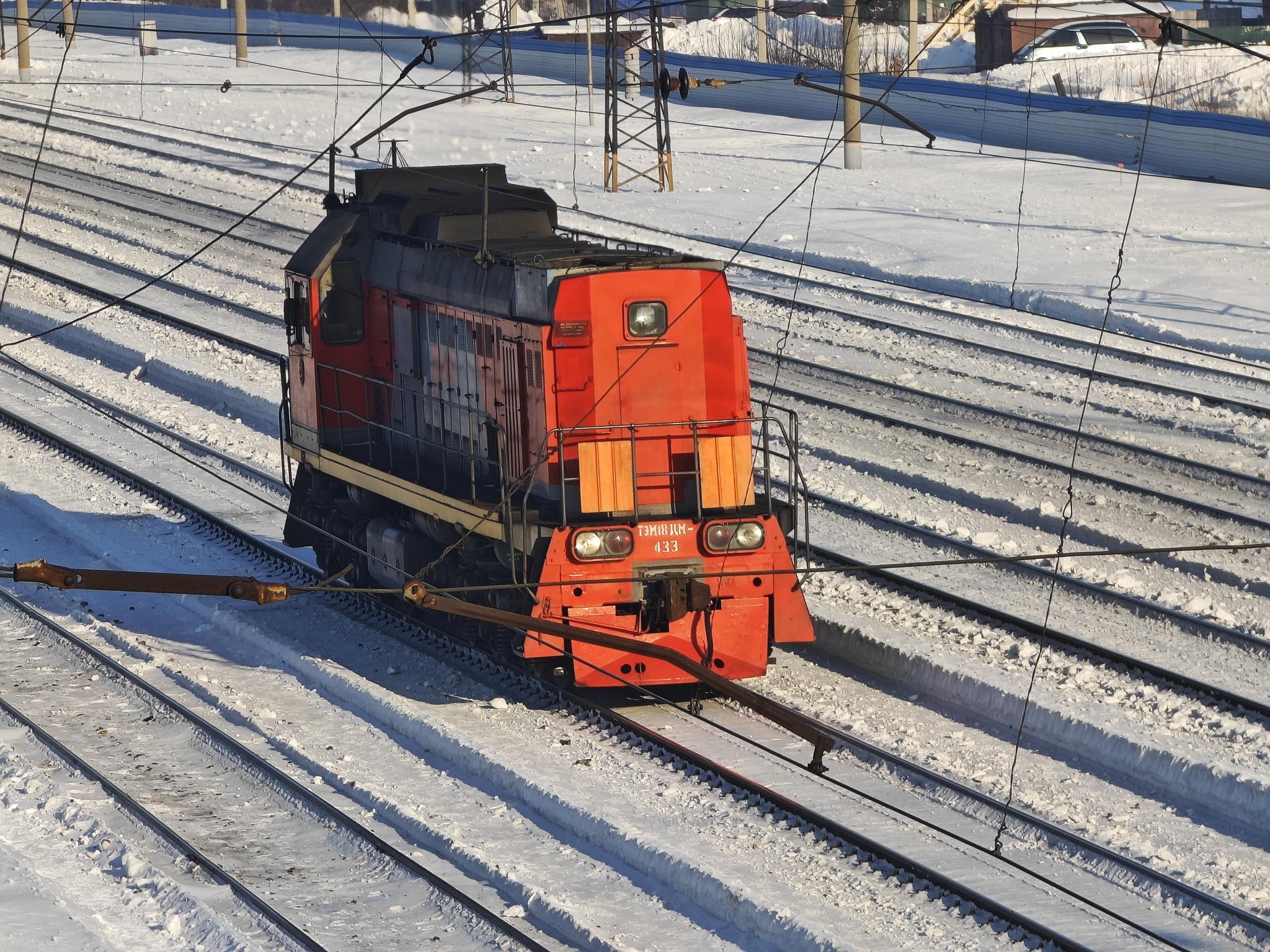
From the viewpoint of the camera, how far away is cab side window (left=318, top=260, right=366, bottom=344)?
51.3 feet

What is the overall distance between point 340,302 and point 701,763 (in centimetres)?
622

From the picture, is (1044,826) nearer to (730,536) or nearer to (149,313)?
(730,536)

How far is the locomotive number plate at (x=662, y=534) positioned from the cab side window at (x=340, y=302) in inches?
177

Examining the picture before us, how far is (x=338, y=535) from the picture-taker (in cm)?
1652

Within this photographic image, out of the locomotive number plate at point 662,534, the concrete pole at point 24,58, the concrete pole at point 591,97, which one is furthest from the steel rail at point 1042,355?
the concrete pole at point 24,58

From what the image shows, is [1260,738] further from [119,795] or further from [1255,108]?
[1255,108]

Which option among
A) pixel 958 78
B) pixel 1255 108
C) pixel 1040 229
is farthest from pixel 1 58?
pixel 1255 108

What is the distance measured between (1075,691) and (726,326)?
4.02m

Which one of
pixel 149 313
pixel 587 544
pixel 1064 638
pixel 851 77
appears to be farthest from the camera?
pixel 851 77

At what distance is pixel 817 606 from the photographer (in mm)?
15281

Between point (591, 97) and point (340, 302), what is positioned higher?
point (591, 97)

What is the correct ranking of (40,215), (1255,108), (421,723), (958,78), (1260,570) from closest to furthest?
(421,723), (1260,570), (40,215), (1255,108), (958,78)

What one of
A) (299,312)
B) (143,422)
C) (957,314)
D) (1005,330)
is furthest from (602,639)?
(957,314)

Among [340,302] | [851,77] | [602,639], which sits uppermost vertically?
[851,77]
